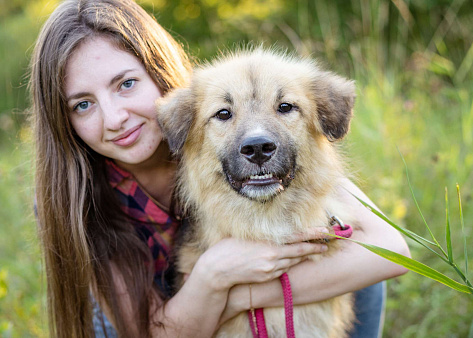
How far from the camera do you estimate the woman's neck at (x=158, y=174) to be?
2654 mm

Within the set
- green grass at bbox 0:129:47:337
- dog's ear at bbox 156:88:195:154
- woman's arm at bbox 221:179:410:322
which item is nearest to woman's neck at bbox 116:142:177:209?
dog's ear at bbox 156:88:195:154

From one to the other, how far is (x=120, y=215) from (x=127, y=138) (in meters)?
0.53

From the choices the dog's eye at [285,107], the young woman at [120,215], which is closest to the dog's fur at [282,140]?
the dog's eye at [285,107]

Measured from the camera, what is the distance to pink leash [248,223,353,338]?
2076mm

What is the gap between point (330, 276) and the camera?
2213mm

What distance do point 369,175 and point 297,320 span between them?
1831mm

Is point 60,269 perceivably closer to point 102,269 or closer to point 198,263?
point 102,269

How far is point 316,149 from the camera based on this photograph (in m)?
2.31

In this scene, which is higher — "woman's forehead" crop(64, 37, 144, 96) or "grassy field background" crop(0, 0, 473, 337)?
"woman's forehead" crop(64, 37, 144, 96)

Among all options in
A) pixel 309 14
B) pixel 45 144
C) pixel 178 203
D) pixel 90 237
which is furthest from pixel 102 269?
pixel 309 14

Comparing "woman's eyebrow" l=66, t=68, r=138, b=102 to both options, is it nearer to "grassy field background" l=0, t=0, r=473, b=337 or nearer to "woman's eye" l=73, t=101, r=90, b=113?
"woman's eye" l=73, t=101, r=90, b=113

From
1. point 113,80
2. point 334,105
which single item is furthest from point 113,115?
point 334,105

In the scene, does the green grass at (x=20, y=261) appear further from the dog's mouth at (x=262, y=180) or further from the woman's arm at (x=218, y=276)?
the dog's mouth at (x=262, y=180)

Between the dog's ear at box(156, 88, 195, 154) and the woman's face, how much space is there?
4.3 inches
